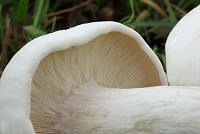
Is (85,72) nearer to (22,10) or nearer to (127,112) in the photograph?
(127,112)

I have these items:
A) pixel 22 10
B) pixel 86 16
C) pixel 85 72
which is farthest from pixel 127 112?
Answer: pixel 86 16

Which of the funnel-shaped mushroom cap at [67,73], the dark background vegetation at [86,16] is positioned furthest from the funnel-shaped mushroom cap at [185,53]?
the dark background vegetation at [86,16]

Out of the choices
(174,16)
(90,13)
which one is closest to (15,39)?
(90,13)

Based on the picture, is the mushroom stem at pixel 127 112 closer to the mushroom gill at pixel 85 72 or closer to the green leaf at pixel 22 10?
the mushroom gill at pixel 85 72

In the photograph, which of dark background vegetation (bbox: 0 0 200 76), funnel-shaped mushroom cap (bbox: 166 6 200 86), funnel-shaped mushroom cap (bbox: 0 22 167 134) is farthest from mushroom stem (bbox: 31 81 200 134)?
dark background vegetation (bbox: 0 0 200 76)

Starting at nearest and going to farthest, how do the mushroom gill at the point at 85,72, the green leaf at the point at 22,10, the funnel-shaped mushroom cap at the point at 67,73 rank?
the funnel-shaped mushroom cap at the point at 67,73
the mushroom gill at the point at 85,72
the green leaf at the point at 22,10

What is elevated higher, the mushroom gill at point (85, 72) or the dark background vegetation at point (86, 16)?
the mushroom gill at point (85, 72)

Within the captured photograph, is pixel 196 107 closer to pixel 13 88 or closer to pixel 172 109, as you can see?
pixel 172 109
